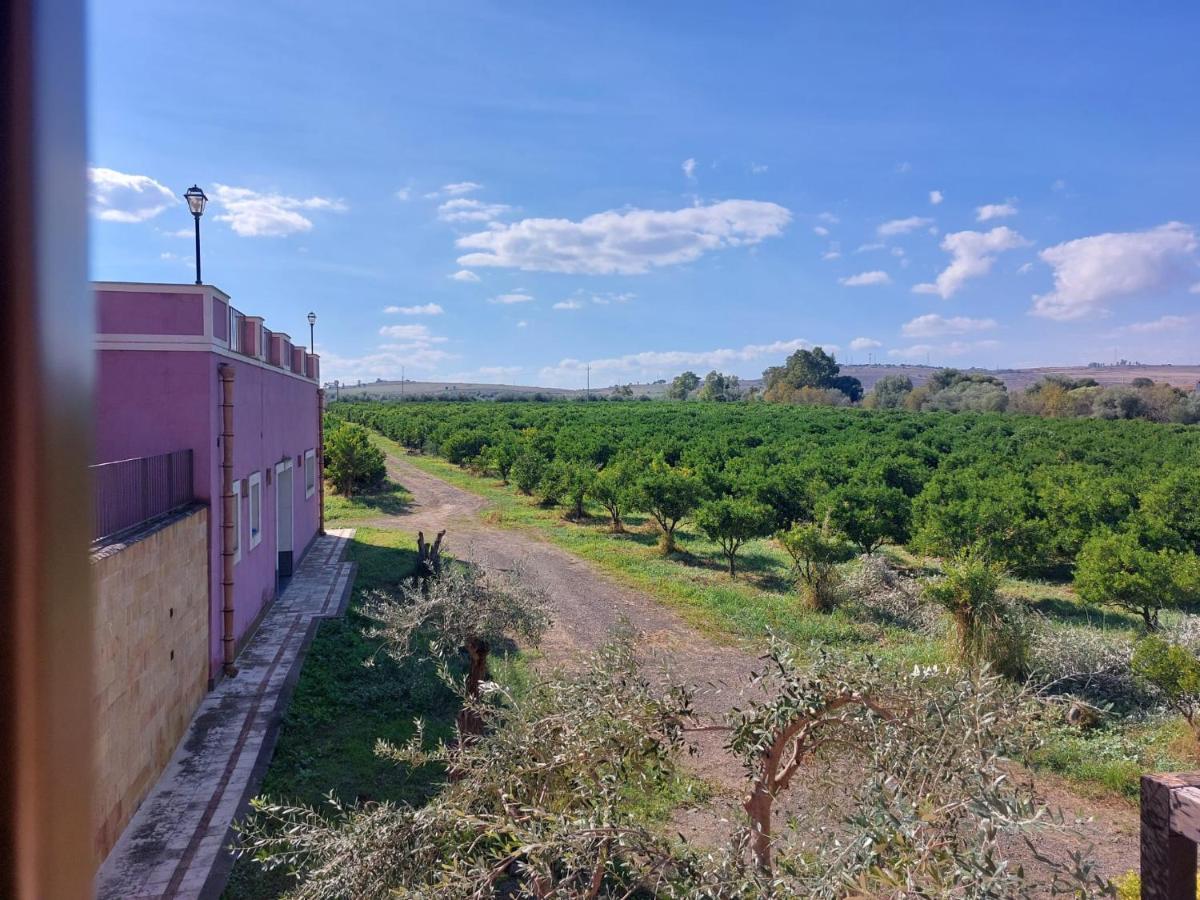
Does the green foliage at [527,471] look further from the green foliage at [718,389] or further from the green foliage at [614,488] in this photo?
the green foliage at [718,389]

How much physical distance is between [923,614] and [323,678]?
29.1 ft

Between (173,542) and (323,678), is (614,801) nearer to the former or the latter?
(173,542)

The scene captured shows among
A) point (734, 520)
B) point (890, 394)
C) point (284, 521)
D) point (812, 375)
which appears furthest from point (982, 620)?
point (812, 375)

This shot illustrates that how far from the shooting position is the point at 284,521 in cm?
1418

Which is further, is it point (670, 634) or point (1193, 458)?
point (1193, 458)

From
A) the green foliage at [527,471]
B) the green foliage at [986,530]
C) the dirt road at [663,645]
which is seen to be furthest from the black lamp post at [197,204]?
the green foliage at [527,471]

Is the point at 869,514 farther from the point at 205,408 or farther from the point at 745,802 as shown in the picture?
the point at 745,802

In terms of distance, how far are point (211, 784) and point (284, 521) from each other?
805cm

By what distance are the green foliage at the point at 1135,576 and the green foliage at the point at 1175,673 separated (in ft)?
10.6

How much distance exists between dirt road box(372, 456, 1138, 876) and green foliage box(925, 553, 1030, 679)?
2518 millimetres

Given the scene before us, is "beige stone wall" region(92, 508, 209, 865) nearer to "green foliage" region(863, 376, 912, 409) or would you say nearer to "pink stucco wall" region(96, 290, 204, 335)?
"pink stucco wall" region(96, 290, 204, 335)

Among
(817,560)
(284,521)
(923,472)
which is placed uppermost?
(923,472)

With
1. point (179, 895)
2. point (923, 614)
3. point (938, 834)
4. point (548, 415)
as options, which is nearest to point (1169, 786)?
point (938, 834)

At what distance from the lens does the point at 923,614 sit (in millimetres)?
12414
